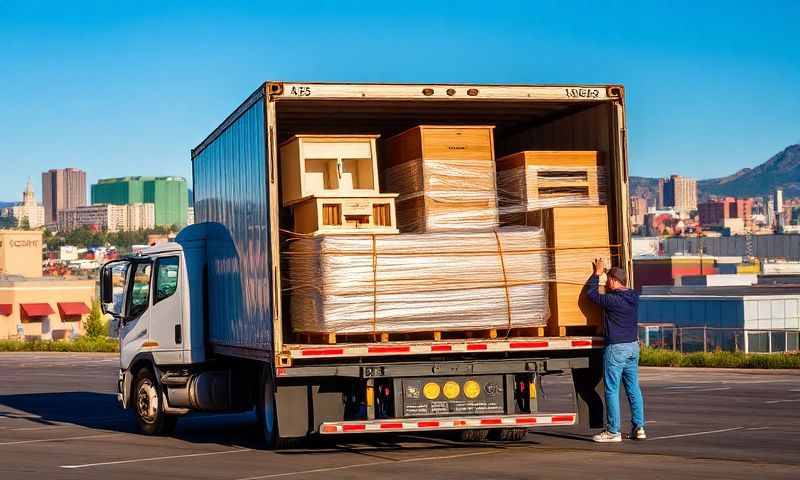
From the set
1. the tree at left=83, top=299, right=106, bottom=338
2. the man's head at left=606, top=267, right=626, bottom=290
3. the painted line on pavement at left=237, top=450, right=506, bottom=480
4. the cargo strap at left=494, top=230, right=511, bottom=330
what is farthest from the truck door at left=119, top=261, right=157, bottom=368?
the tree at left=83, top=299, right=106, bottom=338

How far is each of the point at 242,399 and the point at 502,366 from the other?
430cm

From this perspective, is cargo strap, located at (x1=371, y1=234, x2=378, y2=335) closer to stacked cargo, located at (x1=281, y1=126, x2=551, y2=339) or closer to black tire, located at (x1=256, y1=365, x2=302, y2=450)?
stacked cargo, located at (x1=281, y1=126, x2=551, y2=339)

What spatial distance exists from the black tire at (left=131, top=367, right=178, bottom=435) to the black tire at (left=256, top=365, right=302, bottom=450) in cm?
263

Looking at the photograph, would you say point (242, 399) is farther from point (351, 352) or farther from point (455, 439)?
point (351, 352)

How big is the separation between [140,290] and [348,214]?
546 cm

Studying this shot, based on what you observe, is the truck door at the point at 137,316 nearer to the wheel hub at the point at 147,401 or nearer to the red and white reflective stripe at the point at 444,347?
the wheel hub at the point at 147,401

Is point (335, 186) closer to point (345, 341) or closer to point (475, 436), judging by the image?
point (345, 341)

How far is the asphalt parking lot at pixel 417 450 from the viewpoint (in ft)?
40.5

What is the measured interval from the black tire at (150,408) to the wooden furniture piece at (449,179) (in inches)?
193

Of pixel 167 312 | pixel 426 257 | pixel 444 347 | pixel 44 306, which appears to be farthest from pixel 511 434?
pixel 44 306

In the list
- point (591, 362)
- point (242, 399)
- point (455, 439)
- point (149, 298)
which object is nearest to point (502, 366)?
point (591, 362)

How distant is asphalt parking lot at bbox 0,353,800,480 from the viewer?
1236cm

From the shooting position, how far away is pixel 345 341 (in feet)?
44.0

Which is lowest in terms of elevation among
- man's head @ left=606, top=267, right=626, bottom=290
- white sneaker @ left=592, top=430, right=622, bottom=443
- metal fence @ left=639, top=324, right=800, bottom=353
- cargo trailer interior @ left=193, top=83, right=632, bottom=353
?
metal fence @ left=639, top=324, right=800, bottom=353
